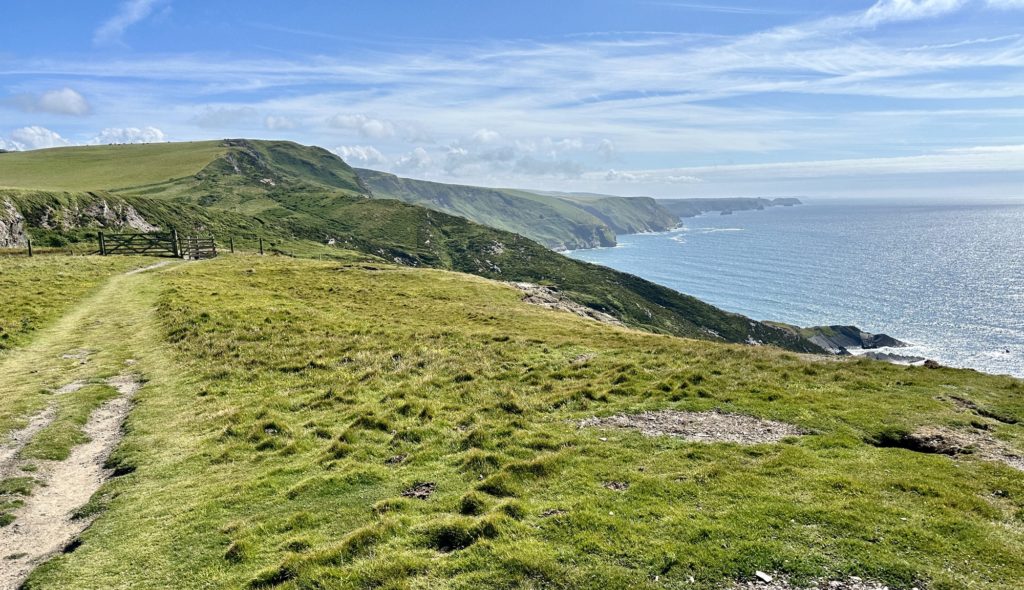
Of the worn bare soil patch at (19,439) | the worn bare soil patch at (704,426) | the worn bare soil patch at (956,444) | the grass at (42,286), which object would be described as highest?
the grass at (42,286)

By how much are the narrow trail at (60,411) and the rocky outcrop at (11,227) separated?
7428 cm

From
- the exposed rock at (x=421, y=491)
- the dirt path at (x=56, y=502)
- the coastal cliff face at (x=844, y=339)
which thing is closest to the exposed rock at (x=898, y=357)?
the coastal cliff face at (x=844, y=339)

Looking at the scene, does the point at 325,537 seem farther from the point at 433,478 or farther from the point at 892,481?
the point at 892,481

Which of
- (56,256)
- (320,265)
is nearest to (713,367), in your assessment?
(320,265)

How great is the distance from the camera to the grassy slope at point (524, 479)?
380 inches

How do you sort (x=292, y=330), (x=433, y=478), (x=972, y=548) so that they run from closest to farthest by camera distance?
(x=972, y=548), (x=433, y=478), (x=292, y=330)

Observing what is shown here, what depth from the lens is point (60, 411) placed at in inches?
761

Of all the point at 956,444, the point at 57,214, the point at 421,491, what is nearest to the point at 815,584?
the point at 421,491

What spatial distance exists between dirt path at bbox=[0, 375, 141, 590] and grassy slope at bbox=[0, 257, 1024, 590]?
0.66m

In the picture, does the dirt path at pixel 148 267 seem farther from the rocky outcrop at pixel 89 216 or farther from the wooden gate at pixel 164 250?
the rocky outcrop at pixel 89 216

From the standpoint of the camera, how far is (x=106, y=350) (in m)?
28.1

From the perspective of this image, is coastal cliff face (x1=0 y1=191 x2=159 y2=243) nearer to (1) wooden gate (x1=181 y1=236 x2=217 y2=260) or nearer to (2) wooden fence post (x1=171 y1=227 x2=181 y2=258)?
(1) wooden gate (x1=181 y1=236 x2=217 y2=260)

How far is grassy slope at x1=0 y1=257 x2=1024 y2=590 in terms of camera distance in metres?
9.66

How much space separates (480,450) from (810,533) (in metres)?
8.76
